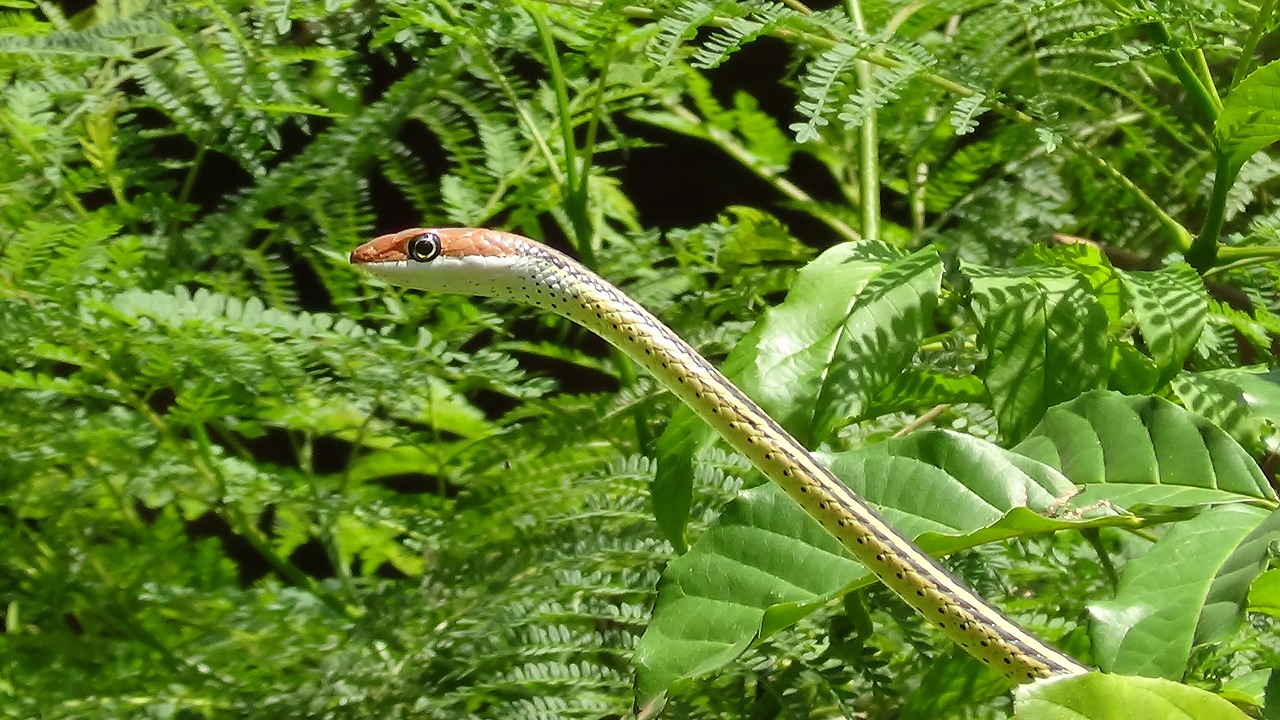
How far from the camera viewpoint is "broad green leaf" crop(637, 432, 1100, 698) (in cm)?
74

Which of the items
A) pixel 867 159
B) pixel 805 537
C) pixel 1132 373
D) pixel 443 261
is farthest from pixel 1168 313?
pixel 443 261

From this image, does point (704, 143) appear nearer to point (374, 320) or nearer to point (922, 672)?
point (374, 320)

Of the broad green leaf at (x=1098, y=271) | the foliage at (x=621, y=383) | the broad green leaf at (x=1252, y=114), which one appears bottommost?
the foliage at (x=621, y=383)

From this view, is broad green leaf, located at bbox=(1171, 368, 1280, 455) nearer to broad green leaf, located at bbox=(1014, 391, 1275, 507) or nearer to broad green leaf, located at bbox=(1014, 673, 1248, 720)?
broad green leaf, located at bbox=(1014, 391, 1275, 507)

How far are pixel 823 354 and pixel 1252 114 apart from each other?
1.28 feet

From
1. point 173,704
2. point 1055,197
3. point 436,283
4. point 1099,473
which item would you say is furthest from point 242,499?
point 1055,197

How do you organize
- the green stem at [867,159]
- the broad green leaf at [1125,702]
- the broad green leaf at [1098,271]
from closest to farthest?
1. the broad green leaf at [1125,702]
2. the broad green leaf at [1098,271]
3. the green stem at [867,159]

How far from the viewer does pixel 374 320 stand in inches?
56.4

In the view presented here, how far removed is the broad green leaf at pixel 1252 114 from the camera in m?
0.86

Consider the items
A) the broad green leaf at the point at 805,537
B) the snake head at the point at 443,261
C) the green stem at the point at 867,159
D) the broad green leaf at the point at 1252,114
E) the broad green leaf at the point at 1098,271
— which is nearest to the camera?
the broad green leaf at the point at 805,537

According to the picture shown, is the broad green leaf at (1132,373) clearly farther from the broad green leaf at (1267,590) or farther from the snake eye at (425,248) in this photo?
the snake eye at (425,248)

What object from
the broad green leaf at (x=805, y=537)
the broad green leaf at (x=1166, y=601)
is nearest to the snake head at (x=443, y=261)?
the broad green leaf at (x=805, y=537)

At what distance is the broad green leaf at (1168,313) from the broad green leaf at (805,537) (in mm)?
187

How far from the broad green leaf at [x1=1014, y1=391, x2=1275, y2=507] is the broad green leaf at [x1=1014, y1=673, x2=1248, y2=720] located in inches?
6.1
